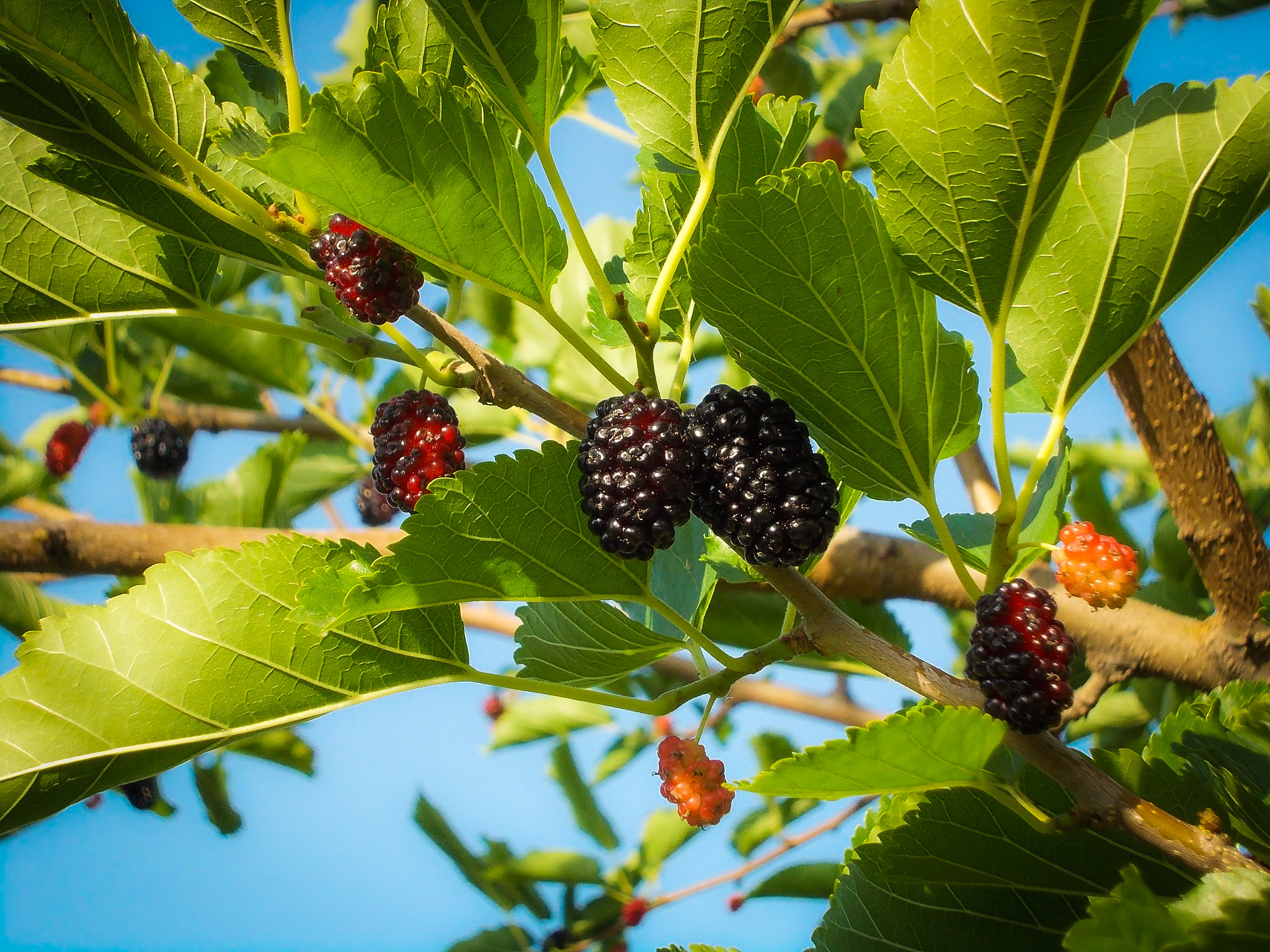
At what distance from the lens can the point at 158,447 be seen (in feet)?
7.17

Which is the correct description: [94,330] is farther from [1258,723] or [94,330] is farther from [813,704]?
[1258,723]

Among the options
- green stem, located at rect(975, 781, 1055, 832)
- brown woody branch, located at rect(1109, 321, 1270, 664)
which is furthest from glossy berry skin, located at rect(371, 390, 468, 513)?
brown woody branch, located at rect(1109, 321, 1270, 664)

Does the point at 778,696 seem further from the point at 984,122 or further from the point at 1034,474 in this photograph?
the point at 984,122

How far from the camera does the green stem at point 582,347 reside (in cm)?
71

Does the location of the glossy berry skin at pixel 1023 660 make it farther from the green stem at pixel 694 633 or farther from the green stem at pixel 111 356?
the green stem at pixel 111 356

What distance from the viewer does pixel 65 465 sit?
7.94 ft

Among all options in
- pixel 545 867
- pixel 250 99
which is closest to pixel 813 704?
pixel 545 867

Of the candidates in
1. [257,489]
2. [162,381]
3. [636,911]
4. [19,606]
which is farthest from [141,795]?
[636,911]

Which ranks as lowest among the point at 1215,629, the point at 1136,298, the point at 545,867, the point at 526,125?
the point at 545,867

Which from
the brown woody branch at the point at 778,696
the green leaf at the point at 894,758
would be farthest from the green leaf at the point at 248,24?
the brown woody branch at the point at 778,696

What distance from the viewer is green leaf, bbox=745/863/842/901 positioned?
1881mm

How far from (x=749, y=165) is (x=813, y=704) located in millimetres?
1309

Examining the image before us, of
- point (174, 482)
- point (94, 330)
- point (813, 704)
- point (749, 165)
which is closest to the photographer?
point (749, 165)

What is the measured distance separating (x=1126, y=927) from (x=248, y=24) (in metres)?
0.86
